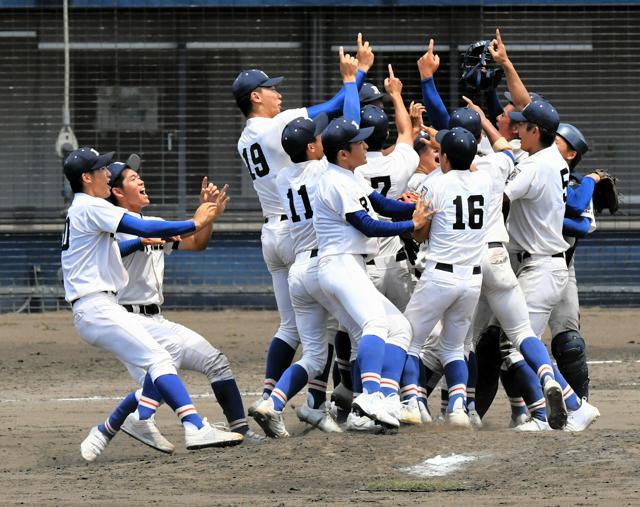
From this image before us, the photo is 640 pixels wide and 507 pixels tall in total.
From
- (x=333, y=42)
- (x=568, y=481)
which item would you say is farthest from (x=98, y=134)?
(x=568, y=481)

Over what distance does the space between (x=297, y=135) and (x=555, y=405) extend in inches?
83.1

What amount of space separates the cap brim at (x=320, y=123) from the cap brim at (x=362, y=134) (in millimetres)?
351

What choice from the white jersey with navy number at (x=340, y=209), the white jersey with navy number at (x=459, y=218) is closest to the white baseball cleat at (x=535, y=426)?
the white jersey with navy number at (x=459, y=218)

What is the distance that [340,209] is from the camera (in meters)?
8.16

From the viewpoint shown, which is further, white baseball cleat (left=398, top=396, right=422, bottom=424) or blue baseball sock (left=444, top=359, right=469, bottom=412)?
blue baseball sock (left=444, top=359, right=469, bottom=412)

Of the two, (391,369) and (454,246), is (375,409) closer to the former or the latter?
(391,369)

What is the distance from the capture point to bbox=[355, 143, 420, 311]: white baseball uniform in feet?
29.1

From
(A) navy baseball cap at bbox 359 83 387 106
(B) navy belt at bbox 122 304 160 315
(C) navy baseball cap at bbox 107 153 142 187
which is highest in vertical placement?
(A) navy baseball cap at bbox 359 83 387 106

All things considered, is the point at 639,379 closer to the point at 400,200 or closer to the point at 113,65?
the point at 400,200

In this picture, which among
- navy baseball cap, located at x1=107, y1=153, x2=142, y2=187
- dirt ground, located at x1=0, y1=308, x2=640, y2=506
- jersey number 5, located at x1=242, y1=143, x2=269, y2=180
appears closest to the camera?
dirt ground, located at x1=0, y1=308, x2=640, y2=506

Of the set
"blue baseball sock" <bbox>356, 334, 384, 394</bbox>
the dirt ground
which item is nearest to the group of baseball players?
"blue baseball sock" <bbox>356, 334, 384, 394</bbox>

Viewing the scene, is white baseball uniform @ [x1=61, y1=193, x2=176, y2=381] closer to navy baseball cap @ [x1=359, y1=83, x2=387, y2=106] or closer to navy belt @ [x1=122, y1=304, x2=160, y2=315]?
navy belt @ [x1=122, y1=304, x2=160, y2=315]

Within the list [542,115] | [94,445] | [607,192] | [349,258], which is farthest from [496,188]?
[94,445]

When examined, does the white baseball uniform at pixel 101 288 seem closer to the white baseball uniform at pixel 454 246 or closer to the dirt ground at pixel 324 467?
the dirt ground at pixel 324 467
